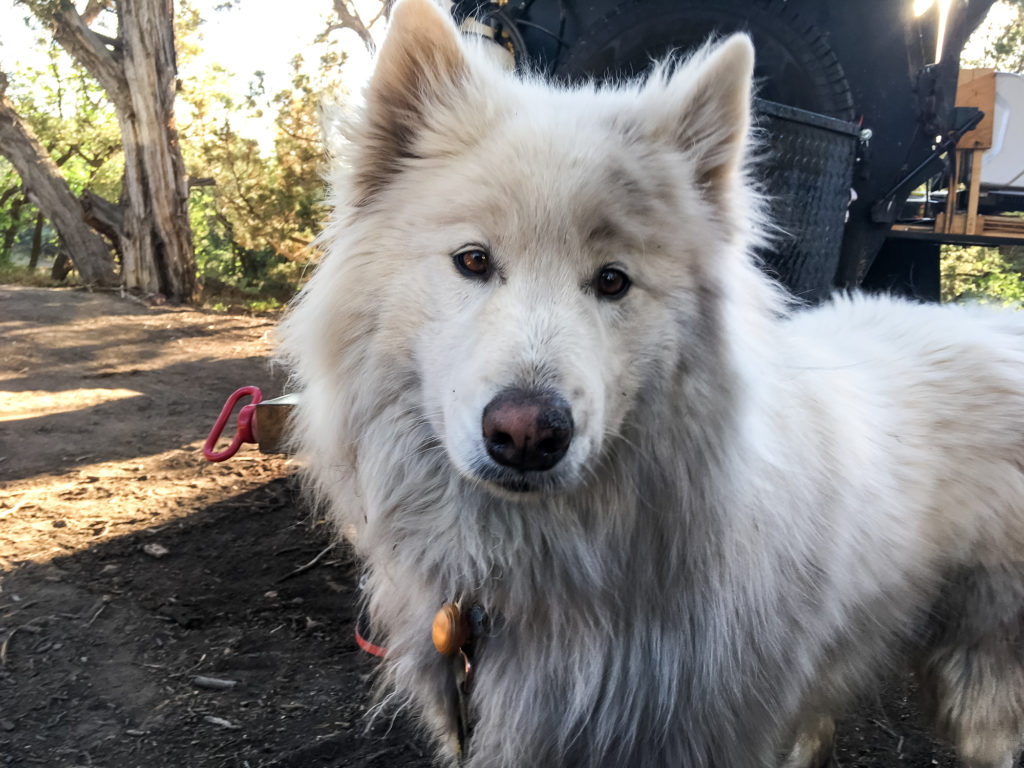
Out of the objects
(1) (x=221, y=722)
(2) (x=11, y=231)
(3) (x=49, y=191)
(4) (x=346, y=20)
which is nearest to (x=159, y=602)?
(1) (x=221, y=722)

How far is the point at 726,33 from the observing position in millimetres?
3963

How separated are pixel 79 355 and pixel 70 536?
145 inches

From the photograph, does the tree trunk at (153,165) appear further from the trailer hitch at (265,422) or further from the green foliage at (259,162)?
the trailer hitch at (265,422)

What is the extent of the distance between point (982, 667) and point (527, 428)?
6.35 feet

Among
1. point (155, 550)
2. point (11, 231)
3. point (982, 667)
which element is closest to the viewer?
point (982, 667)

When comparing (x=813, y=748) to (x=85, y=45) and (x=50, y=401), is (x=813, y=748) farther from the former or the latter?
(x=85, y=45)

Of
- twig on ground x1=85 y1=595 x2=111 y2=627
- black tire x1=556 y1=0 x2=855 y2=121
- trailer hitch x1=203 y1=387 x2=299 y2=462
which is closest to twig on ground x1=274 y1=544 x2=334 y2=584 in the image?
twig on ground x1=85 y1=595 x2=111 y2=627

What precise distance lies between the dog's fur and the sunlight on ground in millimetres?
4011

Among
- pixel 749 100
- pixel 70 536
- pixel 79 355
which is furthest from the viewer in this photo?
pixel 79 355

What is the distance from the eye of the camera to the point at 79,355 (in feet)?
22.6

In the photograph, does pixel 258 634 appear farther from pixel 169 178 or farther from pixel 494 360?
pixel 169 178

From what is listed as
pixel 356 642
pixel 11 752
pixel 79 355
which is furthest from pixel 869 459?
pixel 79 355

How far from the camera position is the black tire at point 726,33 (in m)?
3.92

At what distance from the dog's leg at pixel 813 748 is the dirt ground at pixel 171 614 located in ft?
0.54
